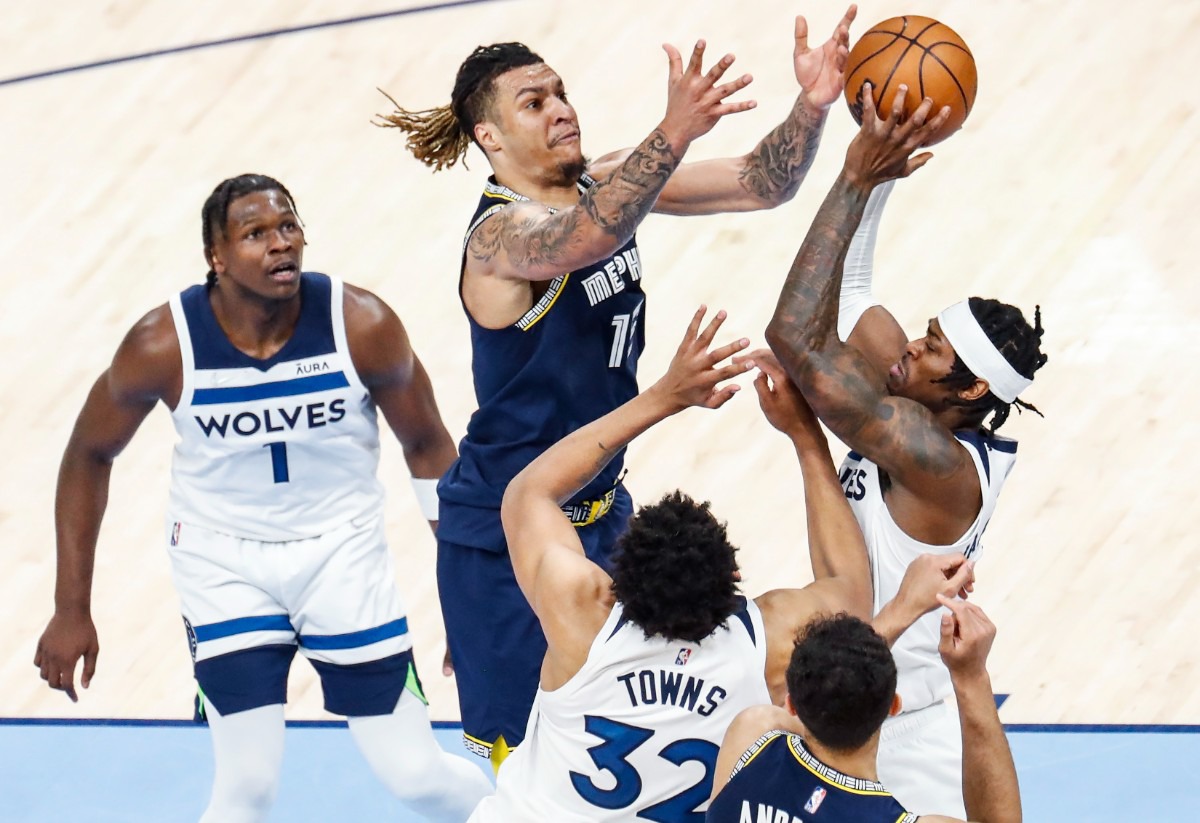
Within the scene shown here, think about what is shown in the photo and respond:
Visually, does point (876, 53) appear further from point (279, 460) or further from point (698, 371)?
point (279, 460)

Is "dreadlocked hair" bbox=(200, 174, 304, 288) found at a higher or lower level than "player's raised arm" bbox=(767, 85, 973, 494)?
higher

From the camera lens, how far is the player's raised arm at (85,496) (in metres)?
Result: 4.95

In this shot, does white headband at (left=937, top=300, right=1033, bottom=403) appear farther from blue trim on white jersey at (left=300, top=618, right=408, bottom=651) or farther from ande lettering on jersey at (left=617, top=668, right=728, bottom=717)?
blue trim on white jersey at (left=300, top=618, right=408, bottom=651)

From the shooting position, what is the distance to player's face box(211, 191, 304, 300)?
4859 millimetres

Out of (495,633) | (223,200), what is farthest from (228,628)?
(223,200)

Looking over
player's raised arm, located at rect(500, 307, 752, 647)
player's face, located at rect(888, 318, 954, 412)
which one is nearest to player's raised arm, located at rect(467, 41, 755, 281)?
player's raised arm, located at rect(500, 307, 752, 647)

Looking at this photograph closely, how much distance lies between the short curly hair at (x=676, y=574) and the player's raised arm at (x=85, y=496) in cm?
186

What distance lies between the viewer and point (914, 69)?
13.4 ft

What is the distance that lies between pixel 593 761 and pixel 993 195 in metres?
5.15

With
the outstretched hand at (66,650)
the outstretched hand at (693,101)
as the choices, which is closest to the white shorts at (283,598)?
the outstretched hand at (66,650)

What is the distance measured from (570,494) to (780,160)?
4.05ft

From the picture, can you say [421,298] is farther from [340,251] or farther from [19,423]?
[19,423]

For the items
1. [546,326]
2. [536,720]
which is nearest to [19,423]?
[546,326]

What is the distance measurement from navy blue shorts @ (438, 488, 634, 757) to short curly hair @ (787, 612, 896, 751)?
53.0 inches
